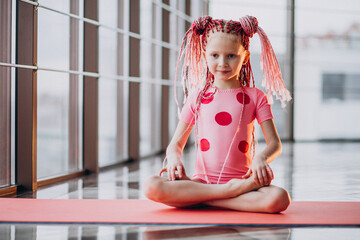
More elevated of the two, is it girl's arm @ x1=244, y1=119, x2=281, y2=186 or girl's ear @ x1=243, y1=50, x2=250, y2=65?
girl's ear @ x1=243, y1=50, x2=250, y2=65

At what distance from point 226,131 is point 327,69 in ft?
27.9

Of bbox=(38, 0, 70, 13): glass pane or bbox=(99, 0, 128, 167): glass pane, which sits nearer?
bbox=(38, 0, 70, 13): glass pane

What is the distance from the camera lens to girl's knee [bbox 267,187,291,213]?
2.61m

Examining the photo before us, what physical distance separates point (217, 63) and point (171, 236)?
103 centimetres

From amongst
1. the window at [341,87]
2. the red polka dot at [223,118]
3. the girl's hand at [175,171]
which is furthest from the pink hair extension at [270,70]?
the window at [341,87]

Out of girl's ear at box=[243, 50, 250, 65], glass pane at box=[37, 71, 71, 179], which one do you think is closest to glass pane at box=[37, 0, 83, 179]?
glass pane at box=[37, 71, 71, 179]

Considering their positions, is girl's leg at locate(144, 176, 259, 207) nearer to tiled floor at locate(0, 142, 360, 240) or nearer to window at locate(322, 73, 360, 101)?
tiled floor at locate(0, 142, 360, 240)

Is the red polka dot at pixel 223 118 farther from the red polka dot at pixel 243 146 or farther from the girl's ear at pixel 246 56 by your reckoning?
the girl's ear at pixel 246 56

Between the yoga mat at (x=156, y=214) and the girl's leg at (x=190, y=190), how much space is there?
0.22ft

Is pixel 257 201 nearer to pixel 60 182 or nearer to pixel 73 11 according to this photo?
pixel 60 182

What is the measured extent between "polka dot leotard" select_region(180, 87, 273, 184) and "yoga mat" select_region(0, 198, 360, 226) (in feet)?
0.74

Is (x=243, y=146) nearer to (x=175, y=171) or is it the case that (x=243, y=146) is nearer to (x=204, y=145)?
(x=204, y=145)

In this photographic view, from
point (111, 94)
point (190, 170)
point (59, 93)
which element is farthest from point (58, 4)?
point (190, 170)

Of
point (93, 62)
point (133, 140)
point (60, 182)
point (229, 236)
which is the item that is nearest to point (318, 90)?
point (133, 140)
